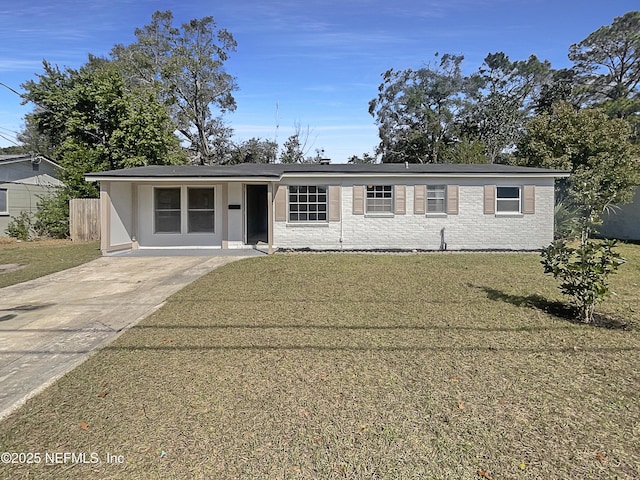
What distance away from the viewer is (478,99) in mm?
35844

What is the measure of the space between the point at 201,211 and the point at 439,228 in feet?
26.3

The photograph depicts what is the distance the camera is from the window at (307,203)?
43.0 feet

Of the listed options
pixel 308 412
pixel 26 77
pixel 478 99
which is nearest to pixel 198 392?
pixel 308 412

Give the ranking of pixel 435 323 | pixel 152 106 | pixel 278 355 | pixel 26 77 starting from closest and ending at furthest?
pixel 278 355
pixel 435 323
pixel 152 106
pixel 26 77

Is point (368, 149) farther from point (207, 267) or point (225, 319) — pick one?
point (225, 319)

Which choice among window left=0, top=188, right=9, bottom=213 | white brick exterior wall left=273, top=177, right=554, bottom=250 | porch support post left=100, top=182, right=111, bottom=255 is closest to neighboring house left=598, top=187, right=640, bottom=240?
white brick exterior wall left=273, top=177, right=554, bottom=250

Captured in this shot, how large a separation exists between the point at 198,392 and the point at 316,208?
33.0 ft

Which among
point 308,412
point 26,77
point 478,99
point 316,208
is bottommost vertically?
point 308,412

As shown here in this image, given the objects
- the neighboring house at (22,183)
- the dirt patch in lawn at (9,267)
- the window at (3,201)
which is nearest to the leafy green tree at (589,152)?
the dirt patch in lawn at (9,267)

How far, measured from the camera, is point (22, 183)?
19.1 m

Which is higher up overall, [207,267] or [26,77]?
[26,77]

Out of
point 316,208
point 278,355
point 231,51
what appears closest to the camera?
point 278,355

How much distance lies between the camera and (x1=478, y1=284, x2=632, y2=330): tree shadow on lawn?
5.38 metres

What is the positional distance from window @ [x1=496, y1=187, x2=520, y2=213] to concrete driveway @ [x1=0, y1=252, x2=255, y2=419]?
9.19 metres
